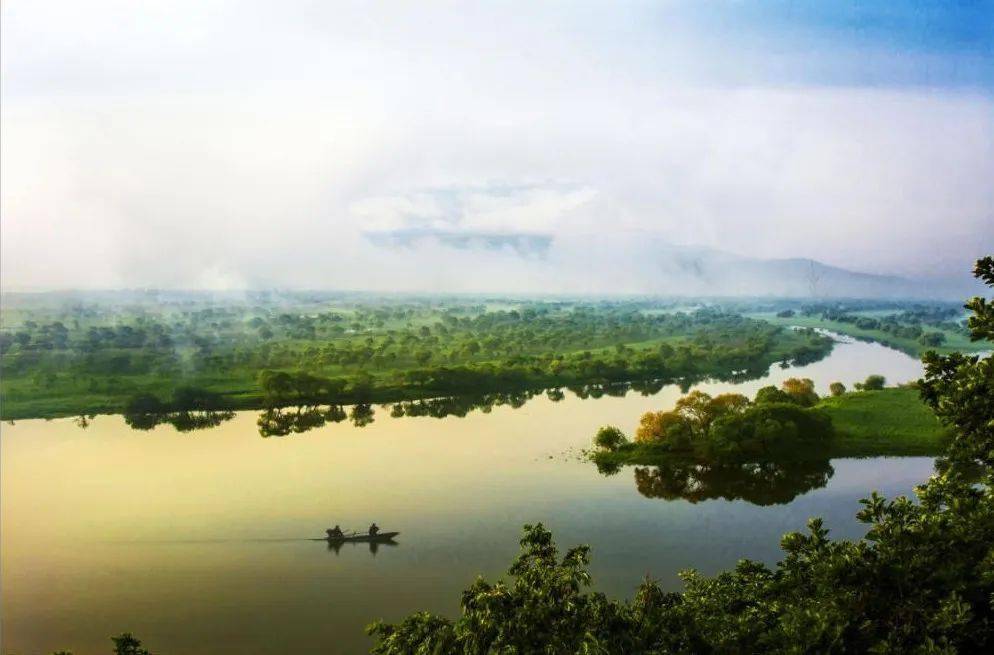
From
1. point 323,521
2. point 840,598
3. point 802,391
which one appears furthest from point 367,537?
point 802,391

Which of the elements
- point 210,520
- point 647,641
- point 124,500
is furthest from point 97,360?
A: point 647,641

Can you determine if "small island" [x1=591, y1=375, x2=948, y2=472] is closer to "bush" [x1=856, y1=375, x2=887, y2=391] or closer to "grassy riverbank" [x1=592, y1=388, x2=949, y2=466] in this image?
"grassy riverbank" [x1=592, y1=388, x2=949, y2=466]

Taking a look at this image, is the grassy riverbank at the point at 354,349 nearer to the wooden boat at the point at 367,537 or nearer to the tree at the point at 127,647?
the wooden boat at the point at 367,537

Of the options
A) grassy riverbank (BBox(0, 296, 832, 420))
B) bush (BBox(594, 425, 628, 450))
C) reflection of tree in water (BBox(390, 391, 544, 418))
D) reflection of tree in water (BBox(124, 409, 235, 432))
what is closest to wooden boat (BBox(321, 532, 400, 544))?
bush (BBox(594, 425, 628, 450))

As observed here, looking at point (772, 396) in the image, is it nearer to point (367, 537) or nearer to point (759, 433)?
point (759, 433)

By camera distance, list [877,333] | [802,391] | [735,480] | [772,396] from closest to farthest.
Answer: [735,480], [772,396], [802,391], [877,333]

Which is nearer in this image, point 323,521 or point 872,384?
point 323,521

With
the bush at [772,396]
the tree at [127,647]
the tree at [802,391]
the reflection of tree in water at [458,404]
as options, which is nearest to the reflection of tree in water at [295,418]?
the reflection of tree in water at [458,404]
